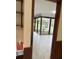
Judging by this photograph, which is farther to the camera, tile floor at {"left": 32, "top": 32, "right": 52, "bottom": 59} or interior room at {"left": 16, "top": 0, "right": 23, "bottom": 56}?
tile floor at {"left": 32, "top": 32, "right": 52, "bottom": 59}

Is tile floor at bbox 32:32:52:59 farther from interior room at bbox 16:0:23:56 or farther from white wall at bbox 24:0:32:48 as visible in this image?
interior room at bbox 16:0:23:56

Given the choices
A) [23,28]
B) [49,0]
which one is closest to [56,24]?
[49,0]

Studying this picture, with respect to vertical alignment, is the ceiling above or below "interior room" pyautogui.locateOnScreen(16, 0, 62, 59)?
above

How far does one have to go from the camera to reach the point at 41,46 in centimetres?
261

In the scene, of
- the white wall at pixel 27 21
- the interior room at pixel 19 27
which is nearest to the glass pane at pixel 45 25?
the white wall at pixel 27 21

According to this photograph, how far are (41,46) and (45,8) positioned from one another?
2.50 feet

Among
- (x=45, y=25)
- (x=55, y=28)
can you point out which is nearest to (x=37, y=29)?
(x=45, y=25)

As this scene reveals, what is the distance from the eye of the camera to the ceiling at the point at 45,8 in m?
2.41

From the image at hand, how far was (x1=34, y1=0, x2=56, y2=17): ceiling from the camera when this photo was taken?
2412mm

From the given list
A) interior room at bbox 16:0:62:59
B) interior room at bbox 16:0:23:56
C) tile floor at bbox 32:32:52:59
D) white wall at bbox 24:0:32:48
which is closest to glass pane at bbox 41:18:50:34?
interior room at bbox 16:0:62:59

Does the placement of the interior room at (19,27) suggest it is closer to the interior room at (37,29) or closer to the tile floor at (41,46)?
the interior room at (37,29)

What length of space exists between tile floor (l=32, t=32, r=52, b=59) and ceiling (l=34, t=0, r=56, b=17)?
44 centimetres
